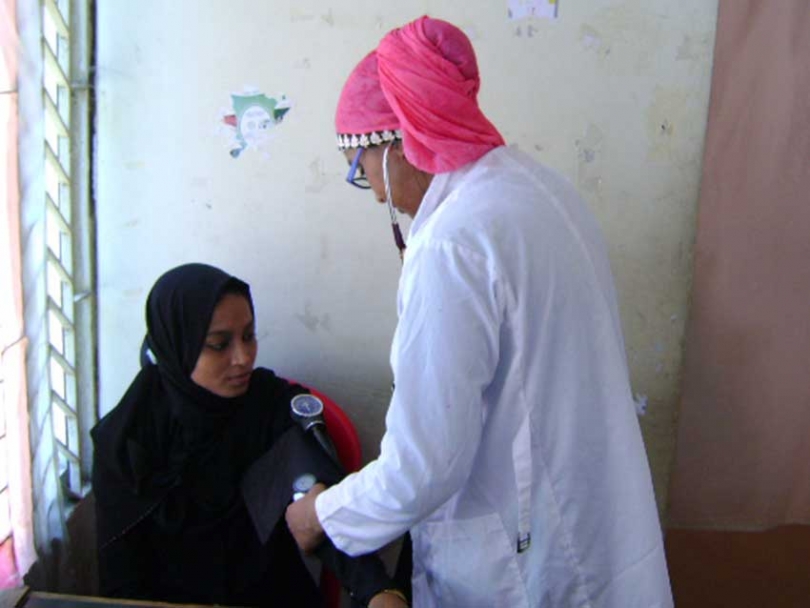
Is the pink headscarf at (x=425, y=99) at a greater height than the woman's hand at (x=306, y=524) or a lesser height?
greater

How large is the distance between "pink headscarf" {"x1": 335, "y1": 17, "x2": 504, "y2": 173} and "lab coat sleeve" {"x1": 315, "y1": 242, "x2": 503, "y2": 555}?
0.17m

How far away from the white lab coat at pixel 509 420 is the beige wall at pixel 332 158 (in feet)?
2.20

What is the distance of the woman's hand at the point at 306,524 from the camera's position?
128cm

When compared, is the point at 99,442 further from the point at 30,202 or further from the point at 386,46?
the point at 386,46

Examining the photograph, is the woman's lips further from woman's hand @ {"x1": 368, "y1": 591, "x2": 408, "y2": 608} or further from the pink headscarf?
the pink headscarf

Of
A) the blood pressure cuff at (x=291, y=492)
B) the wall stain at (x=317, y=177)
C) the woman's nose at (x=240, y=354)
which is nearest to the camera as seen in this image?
the blood pressure cuff at (x=291, y=492)

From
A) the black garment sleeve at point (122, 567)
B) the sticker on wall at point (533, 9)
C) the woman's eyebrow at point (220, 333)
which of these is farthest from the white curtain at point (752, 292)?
the black garment sleeve at point (122, 567)

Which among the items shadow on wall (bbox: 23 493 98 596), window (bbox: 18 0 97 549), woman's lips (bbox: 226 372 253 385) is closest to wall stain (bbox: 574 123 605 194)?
woman's lips (bbox: 226 372 253 385)

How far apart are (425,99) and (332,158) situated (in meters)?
0.78

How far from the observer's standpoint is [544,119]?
6.00 feet

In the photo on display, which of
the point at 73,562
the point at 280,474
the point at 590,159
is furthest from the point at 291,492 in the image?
the point at 590,159

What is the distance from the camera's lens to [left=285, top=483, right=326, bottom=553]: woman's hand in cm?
128

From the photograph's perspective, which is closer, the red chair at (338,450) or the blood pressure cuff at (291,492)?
the blood pressure cuff at (291,492)

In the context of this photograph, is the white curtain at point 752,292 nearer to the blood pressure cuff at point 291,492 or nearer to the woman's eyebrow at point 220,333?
the blood pressure cuff at point 291,492
